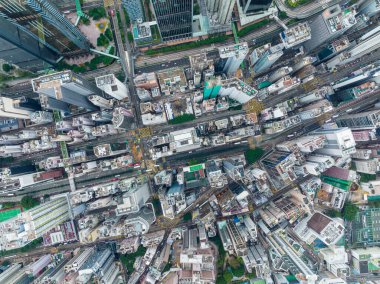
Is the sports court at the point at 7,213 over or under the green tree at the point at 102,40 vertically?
under

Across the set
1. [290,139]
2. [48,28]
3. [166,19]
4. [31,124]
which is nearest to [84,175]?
[31,124]

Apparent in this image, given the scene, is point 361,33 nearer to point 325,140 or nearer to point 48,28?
point 325,140

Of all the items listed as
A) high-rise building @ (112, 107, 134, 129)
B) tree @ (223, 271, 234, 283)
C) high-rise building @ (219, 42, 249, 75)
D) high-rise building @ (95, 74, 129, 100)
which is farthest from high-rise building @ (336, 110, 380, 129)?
high-rise building @ (95, 74, 129, 100)

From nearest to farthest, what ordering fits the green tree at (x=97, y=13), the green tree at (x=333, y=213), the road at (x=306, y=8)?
1. the green tree at (x=333, y=213)
2. the green tree at (x=97, y=13)
3. the road at (x=306, y=8)

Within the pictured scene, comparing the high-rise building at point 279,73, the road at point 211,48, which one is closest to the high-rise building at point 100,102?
the road at point 211,48

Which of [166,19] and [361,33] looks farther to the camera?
[361,33]

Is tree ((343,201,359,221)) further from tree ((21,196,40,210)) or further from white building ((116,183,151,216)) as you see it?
tree ((21,196,40,210))

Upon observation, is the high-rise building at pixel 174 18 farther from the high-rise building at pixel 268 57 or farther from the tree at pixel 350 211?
the tree at pixel 350 211
